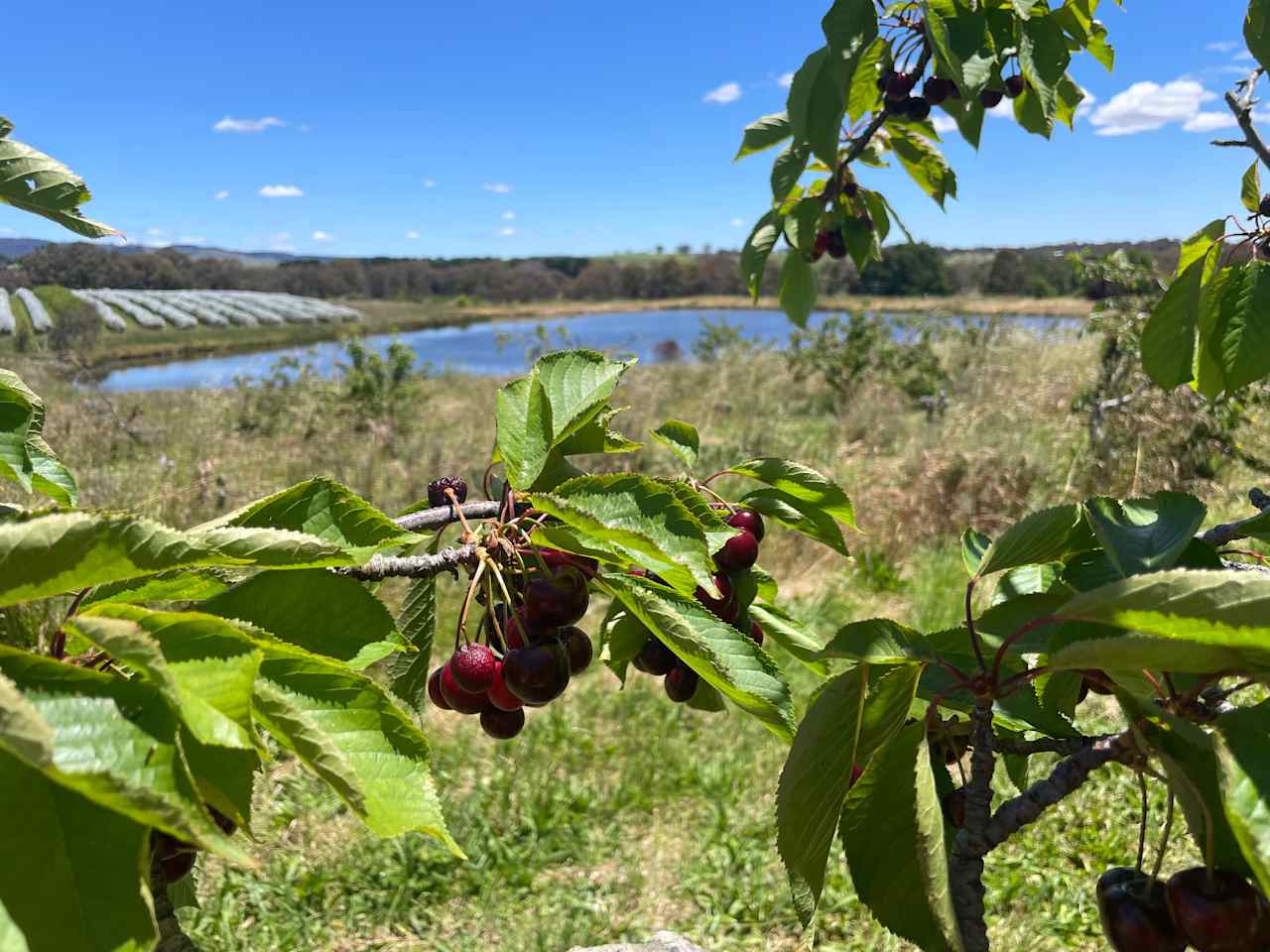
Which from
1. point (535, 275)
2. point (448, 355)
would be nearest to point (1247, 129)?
point (448, 355)

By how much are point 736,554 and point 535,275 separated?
108 feet

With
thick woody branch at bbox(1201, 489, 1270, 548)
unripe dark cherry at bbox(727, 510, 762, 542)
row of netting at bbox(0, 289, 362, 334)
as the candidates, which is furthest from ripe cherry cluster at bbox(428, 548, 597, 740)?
row of netting at bbox(0, 289, 362, 334)

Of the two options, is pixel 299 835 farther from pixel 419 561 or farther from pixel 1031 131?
pixel 1031 131

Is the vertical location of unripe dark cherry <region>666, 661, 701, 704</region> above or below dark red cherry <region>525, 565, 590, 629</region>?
below

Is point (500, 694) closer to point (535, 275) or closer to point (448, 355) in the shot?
point (448, 355)

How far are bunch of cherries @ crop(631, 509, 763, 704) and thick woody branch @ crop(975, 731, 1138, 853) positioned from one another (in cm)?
42

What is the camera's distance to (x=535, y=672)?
0.95 meters

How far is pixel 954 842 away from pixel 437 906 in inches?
99.4

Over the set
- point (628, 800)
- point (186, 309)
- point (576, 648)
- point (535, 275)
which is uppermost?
point (535, 275)

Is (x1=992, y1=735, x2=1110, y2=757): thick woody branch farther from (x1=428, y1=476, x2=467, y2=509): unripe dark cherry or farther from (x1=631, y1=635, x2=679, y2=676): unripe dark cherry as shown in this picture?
(x1=428, y1=476, x2=467, y2=509): unripe dark cherry

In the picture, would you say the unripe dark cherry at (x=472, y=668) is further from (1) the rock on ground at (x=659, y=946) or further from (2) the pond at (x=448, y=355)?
(2) the pond at (x=448, y=355)

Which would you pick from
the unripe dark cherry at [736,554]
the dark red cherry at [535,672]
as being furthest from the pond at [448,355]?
the dark red cherry at [535,672]

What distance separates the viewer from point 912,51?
206 centimetres

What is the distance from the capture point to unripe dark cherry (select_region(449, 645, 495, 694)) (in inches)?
38.9
